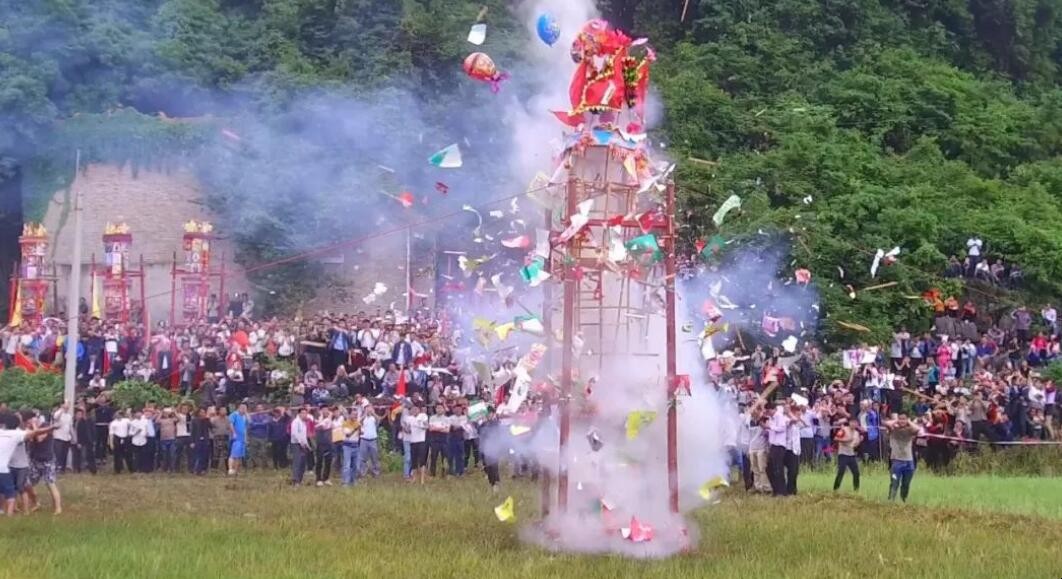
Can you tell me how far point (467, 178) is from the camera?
35.0 m

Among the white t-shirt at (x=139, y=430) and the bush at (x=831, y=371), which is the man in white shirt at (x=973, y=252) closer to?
the bush at (x=831, y=371)

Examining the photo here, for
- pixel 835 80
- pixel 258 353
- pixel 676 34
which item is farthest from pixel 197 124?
pixel 835 80

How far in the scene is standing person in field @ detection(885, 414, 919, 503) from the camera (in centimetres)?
2070

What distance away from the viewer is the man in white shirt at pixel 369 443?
25734 millimetres

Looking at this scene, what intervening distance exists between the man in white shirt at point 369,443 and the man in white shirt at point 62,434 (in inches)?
211

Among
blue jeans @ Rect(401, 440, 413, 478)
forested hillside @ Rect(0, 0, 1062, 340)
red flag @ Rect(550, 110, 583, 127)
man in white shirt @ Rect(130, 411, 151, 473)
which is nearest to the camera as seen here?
red flag @ Rect(550, 110, 583, 127)

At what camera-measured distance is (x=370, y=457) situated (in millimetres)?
26484

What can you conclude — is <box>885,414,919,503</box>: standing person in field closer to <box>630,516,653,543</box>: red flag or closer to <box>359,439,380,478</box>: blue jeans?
<box>630,516,653,543</box>: red flag

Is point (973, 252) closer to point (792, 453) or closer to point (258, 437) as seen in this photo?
point (792, 453)

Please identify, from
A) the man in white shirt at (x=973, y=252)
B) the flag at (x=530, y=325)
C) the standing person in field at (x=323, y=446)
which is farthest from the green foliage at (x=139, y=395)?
the man in white shirt at (x=973, y=252)

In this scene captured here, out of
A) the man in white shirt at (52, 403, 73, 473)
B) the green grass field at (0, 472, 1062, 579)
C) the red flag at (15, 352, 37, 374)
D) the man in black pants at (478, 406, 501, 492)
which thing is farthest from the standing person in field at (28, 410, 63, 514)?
the red flag at (15, 352, 37, 374)

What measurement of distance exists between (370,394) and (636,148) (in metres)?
14.5

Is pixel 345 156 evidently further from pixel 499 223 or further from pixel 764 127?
pixel 764 127

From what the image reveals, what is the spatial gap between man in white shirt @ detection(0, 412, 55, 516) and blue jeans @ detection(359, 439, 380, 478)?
7667 mm
